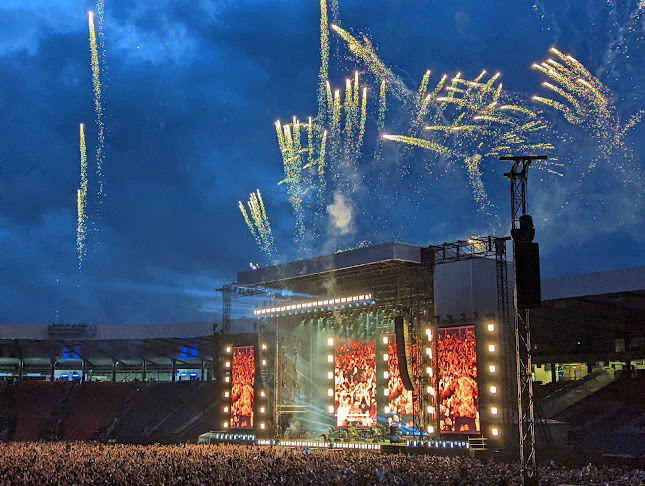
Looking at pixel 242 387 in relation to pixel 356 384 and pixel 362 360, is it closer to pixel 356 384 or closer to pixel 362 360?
pixel 356 384

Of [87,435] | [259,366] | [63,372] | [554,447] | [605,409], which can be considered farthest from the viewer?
A: [63,372]

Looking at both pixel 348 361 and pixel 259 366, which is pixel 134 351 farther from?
pixel 348 361

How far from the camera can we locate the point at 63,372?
69438mm

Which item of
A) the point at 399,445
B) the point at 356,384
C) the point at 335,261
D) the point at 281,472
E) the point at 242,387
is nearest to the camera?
the point at 281,472

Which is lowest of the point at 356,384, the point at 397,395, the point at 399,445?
the point at 399,445

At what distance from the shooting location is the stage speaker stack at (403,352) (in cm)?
3065

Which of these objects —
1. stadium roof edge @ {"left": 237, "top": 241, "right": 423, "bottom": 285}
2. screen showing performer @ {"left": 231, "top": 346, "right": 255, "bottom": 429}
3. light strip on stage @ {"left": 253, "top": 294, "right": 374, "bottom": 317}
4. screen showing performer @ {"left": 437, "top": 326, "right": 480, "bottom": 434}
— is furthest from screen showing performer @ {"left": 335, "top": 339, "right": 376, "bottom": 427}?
screen showing performer @ {"left": 437, "top": 326, "right": 480, "bottom": 434}

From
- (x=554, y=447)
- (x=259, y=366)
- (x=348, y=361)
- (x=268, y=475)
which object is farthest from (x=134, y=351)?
(x=268, y=475)

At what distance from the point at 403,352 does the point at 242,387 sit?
502 inches

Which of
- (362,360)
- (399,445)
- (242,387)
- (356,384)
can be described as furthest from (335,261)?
(242,387)

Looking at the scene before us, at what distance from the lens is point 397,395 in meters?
34.0

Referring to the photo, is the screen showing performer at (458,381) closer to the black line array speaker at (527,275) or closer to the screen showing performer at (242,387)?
the screen showing performer at (242,387)

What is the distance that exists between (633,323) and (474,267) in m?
13.8

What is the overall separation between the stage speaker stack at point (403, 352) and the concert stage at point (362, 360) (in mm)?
44
